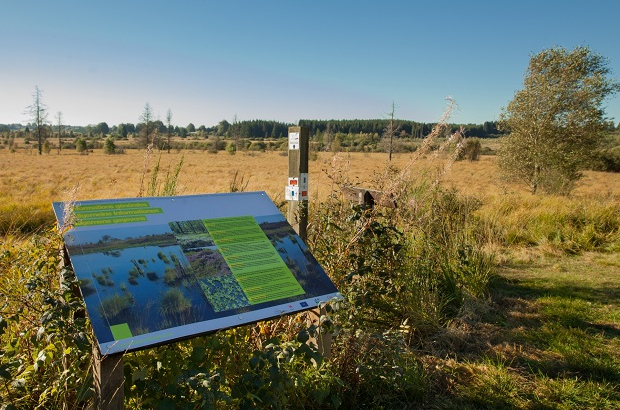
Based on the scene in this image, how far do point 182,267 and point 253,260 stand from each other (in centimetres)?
41

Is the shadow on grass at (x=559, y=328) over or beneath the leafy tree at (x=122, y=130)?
beneath

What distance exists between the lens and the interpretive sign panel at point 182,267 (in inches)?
71.4

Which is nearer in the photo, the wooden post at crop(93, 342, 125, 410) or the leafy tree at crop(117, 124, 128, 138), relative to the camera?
the wooden post at crop(93, 342, 125, 410)

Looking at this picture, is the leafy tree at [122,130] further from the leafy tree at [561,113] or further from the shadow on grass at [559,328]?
the shadow on grass at [559,328]

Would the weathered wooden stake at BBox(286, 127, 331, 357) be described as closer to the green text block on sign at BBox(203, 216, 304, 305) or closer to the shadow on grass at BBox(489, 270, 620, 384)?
the green text block on sign at BBox(203, 216, 304, 305)

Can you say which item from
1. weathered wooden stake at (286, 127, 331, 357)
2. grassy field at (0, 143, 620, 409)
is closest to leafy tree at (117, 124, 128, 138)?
grassy field at (0, 143, 620, 409)

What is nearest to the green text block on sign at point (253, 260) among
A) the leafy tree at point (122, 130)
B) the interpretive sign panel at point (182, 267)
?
the interpretive sign panel at point (182, 267)

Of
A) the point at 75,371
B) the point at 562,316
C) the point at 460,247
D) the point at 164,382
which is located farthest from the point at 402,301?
the point at 75,371

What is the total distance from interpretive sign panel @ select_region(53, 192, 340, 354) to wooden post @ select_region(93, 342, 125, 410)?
70 millimetres

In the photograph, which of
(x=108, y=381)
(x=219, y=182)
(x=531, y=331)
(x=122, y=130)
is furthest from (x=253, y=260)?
(x=122, y=130)

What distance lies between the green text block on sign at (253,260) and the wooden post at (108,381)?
68 centimetres

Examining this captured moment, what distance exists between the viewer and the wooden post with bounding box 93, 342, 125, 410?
1656 millimetres

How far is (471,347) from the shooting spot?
132 inches

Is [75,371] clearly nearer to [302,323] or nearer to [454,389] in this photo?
Answer: [302,323]
